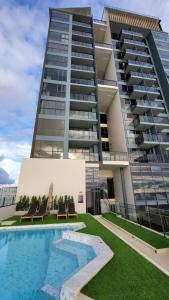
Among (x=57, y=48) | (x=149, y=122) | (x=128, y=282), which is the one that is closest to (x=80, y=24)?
(x=57, y=48)

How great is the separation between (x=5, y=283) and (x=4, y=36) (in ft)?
63.6

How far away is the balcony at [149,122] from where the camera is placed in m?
21.2

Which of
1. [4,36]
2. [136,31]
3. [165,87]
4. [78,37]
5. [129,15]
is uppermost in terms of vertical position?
[129,15]

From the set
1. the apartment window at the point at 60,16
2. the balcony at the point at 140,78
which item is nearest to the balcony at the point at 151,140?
the balcony at the point at 140,78

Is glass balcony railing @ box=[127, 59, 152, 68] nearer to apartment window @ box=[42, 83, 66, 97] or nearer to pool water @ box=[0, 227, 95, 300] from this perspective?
apartment window @ box=[42, 83, 66, 97]

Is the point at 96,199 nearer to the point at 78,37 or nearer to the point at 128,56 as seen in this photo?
the point at 128,56

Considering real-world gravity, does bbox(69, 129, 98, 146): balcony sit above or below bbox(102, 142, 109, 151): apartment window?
below

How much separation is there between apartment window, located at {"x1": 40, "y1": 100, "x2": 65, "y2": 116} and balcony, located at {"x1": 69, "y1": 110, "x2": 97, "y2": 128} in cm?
135

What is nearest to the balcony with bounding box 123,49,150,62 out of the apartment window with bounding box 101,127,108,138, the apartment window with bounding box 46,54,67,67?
the apartment window with bounding box 46,54,67,67

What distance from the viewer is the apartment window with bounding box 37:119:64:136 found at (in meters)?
17.7

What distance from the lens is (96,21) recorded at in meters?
28.8

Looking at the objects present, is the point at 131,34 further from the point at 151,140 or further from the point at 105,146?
the point at 105,146

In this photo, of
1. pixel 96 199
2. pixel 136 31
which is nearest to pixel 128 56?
pixel 136 31

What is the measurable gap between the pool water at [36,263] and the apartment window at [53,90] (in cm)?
1710
